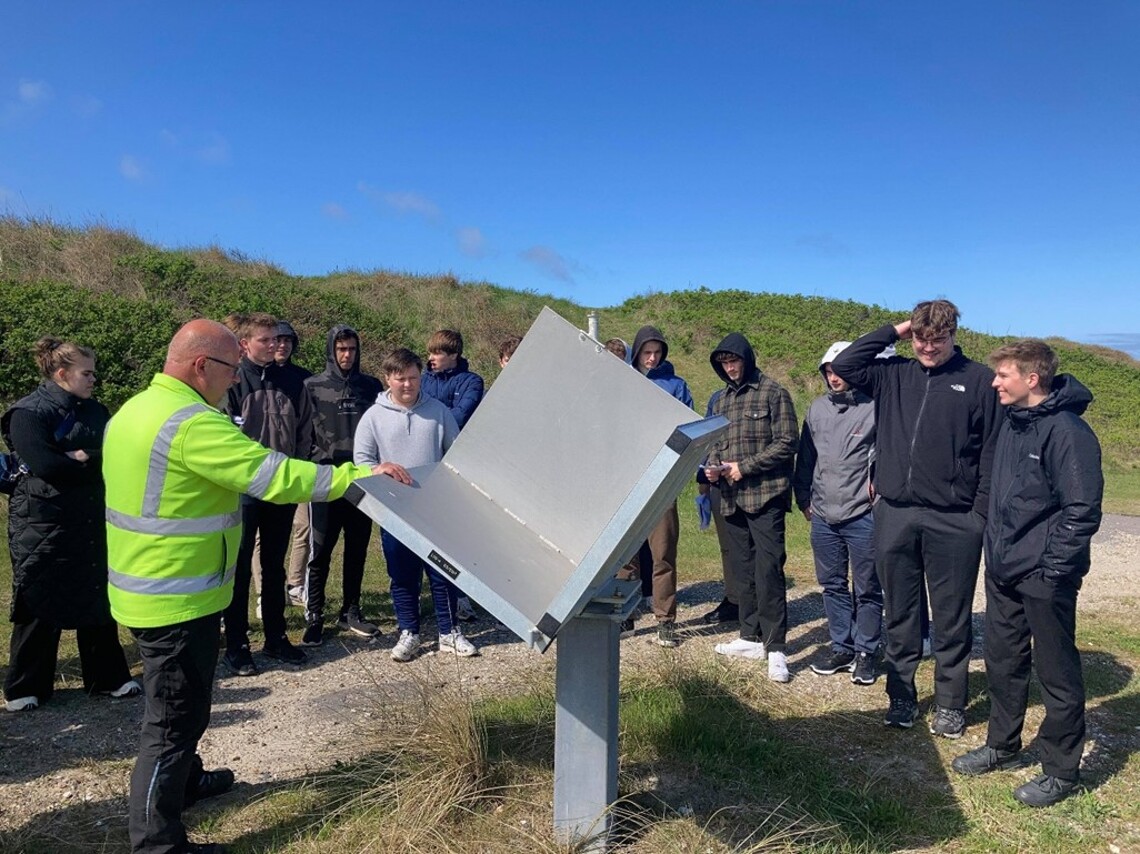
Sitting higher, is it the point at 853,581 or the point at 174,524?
the point at 174,524

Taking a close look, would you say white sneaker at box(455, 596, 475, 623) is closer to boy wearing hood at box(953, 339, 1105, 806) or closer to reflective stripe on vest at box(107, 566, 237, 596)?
reflective stripe on vest at box(107, 566, 237, 596)

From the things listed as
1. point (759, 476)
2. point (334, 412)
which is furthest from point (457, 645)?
point (759, 476)

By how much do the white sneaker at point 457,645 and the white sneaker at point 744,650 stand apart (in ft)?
5.66

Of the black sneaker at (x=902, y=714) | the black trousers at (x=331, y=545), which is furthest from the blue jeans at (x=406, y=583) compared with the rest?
the black sneaker at (x=902, y=714)

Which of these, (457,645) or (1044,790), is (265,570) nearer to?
(457,645)

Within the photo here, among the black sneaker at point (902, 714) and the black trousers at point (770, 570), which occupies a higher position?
the black trousers at point (770, 570)

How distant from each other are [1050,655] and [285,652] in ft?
14.6

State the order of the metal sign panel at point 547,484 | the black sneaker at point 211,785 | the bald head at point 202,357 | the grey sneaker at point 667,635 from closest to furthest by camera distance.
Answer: the metal sign panel at point 547,484, the bald head at point 202,357, the black sneaker at point 211,785, the grey sneaker at point 667,635

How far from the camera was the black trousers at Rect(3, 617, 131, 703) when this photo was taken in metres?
4.40

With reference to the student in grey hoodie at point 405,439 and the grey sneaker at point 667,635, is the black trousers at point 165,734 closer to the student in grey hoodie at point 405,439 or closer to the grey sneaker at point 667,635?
the student in grey hoodie at point 405,439

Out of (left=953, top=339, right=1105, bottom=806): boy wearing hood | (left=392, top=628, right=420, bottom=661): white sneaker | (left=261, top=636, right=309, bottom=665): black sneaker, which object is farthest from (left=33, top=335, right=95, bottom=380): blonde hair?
(left=953, top=339, right=1105, bottom=806): boy wearing hood

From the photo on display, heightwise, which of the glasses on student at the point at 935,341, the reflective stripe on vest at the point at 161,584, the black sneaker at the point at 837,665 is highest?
the glasses on student at the point at 935,341

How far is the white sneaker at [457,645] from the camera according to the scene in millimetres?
5480

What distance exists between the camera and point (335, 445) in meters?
5.72
